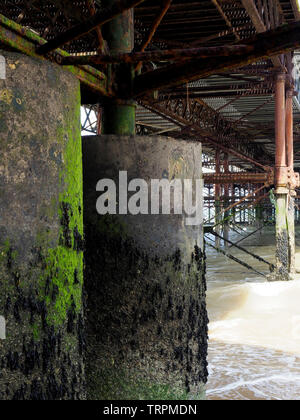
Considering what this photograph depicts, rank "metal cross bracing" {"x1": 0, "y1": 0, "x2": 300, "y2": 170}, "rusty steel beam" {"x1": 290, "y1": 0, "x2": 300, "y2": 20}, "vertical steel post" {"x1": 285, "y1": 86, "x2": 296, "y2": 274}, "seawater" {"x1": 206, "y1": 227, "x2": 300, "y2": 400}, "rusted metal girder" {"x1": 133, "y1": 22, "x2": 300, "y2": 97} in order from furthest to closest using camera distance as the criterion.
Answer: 1. "vertical steel post" {"x1": 285, "y1": 86, "x2": 296, "y2": 274}
2. "rusty steel beam" {"x1": 290, "y1": 0, "x2": 300, "y2": 20}
3. "metal cross bracing" {"x1": 0, "y1": 0, "x2": 300, "y2": 170}
4. "seawater" {"x1": 206, "y1": 227, "x2": 300, "y2": 400}
5. "rusted metal girder" {"x1": 133, "y1": 22, "x2": 300, "y2": 97}

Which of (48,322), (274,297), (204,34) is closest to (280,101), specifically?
(204,34)

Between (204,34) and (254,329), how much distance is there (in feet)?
21.4

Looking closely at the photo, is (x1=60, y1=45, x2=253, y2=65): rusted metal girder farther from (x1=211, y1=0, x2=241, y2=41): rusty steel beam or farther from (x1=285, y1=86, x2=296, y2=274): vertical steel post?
(x1=285, y1=86, x2=296, y2=274): vertical steel post

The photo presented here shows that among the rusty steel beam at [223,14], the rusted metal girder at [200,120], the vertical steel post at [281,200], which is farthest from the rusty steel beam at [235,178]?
the rusty steel beam at [223,14]

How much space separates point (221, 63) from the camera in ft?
11.9

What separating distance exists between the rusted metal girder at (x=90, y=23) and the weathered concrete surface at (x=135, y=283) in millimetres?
681

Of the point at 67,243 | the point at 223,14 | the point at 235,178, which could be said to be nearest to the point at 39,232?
the point at 67,243

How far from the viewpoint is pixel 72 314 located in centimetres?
261

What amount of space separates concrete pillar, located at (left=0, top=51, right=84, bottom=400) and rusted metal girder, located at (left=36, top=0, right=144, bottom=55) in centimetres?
26

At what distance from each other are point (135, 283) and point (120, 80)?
1.53 meters

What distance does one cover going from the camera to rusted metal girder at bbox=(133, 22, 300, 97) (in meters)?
3.15

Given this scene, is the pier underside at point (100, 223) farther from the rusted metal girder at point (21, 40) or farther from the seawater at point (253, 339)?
the seawater at point (253, 339)

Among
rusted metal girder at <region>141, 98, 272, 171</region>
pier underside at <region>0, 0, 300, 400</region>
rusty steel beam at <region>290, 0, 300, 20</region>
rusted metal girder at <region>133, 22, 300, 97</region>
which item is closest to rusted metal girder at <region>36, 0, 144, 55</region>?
pier underside at <region>0, 0, 300, 400</region>

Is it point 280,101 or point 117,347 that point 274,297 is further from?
point 117,347
